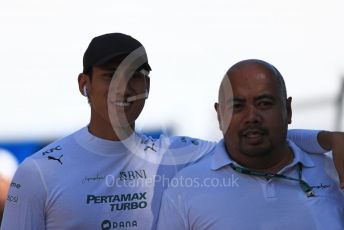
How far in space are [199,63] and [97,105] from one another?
78.4 inches

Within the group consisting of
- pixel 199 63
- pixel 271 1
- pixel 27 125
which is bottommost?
pixel 27 125

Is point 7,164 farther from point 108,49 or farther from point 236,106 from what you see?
point 236,106

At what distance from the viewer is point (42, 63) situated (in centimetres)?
412

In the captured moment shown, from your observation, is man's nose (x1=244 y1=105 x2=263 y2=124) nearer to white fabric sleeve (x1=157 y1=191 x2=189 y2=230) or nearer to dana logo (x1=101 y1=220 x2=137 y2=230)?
white fabric sleeve (x1=157 y1=191 x2=189 y2=230)

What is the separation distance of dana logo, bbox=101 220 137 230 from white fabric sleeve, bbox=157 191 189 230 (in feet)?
0.39

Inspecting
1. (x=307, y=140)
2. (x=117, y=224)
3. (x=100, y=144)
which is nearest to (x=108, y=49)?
(x=100, y=144)

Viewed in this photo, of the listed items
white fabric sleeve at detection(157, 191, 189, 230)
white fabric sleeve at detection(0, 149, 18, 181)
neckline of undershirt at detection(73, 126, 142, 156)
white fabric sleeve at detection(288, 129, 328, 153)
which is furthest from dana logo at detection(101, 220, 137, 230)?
white fabric sleeve at detection(0, 149, 18, 181)

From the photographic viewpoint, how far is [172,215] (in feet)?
6.82

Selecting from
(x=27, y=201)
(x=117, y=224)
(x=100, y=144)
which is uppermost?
(x=100, y=144)

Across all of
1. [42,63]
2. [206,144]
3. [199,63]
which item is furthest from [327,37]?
[206,144]

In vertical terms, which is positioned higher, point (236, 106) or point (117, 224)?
point (236, 106)

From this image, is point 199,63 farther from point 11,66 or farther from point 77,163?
point 77,163

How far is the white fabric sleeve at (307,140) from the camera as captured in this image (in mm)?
2293

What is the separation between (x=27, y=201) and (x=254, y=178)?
692mm
